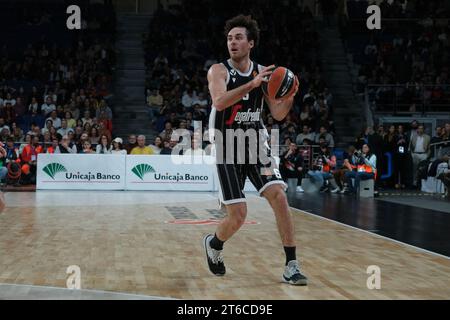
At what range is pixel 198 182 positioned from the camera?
736 inches

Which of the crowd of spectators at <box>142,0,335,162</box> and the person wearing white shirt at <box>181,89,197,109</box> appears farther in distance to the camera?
the person wearing white shirt at <box>181,89,197,109</box>

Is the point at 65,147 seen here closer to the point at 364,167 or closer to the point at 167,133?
the point at 167,133

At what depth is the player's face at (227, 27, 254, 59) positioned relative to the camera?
19.9ft

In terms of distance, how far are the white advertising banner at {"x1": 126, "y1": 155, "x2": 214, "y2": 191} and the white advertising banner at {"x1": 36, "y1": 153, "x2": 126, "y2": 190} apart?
0.28 m

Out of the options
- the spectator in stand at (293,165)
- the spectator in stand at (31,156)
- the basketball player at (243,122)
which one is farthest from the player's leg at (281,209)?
the spectator in stand at (31,156)

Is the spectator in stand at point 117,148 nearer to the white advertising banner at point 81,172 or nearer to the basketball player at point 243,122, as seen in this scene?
the white advertising banner at point 81,172

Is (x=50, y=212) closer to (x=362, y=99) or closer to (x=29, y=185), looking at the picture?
(x=29, y=185)

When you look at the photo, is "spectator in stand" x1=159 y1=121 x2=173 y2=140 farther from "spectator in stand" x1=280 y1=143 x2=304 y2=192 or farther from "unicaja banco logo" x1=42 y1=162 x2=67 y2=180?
"spectator in stand" x1=280 y1=143 x2=304 y2=192

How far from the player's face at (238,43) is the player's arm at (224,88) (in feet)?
0.53

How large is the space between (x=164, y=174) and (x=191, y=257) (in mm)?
11286

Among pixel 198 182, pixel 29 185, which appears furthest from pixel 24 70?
pixel 198 182

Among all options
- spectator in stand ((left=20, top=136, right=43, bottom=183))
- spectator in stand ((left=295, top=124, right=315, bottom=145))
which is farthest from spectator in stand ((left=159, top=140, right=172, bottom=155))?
spectator in stand ((left=295, top=124, right=315, bottom=145))

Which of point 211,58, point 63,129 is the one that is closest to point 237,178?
point 63,129

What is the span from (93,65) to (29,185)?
6.99 metres
